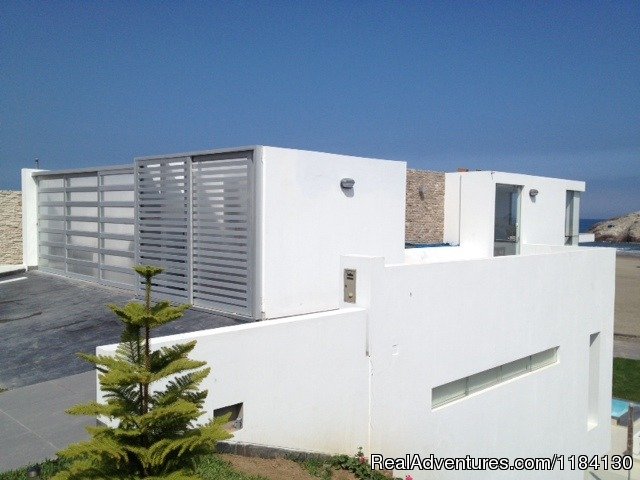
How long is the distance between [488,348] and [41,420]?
724 cm

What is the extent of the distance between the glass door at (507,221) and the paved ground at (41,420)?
12.3 m

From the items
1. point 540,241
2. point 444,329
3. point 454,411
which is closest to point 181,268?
point 444,329

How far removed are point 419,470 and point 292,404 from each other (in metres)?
2.83

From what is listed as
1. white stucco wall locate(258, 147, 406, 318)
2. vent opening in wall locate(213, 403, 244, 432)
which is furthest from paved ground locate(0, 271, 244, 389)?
vent opening in wall locate(213, 403, 244, 432)

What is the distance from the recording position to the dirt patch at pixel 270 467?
5646 mm

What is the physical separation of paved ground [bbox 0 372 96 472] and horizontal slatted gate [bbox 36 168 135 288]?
491 cm

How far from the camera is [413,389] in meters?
8.28

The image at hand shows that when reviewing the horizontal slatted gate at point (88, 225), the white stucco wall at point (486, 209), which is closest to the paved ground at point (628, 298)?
the white stucco wall at point (486, 209)

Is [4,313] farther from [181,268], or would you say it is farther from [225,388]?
[225,388]

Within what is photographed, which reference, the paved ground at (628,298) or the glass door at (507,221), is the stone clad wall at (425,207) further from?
the paved ground at (628,298)

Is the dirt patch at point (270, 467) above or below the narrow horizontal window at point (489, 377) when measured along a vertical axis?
above

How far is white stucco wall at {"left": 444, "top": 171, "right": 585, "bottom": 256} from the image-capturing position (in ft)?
51.1

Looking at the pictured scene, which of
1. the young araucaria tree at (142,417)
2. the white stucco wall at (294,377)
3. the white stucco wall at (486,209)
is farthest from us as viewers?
the white stucco wall at (486,209)

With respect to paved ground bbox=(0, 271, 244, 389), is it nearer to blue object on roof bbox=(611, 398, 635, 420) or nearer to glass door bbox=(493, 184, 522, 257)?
glass door bbox=(493, 184, 522, 257)
